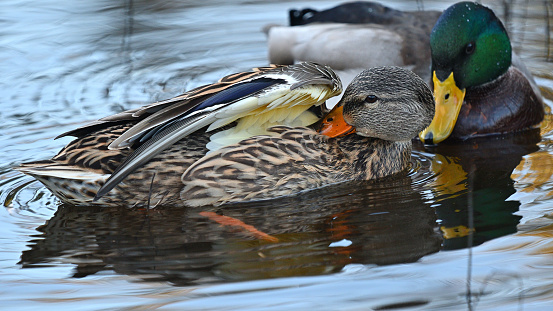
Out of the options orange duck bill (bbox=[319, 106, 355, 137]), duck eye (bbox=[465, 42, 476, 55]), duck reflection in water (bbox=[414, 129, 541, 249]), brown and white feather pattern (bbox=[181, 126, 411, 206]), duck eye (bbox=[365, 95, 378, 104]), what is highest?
duck eye (bbox=[365, 95, 378, 104])

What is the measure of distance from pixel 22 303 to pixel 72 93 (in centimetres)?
401

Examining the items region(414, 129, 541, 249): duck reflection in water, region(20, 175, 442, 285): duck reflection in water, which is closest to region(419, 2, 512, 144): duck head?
region(414, 129, 541, 249): duck reflection in water

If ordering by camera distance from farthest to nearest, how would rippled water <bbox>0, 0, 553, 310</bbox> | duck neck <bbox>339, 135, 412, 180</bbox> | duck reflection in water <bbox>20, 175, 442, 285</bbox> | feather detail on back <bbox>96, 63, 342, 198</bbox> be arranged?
duck neck <bbox>339, 135, 412, 180</bbox>, feather detail on back <bbox>96, 63, 342, 198</bbox>, duck reflection in water <bbox>20, 175, 442, 285</bbox>, rippled water <bbox>0, 0, 553, 310</bbox>

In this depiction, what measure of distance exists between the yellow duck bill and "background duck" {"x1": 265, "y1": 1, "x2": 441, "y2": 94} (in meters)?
0.77

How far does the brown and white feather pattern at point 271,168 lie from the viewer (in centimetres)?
511

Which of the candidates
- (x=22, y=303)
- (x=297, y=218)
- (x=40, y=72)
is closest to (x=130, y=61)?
(x=40, y=72)

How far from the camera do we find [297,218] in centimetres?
500

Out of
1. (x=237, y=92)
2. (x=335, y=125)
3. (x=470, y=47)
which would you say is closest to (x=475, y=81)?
(x=470, y=47)

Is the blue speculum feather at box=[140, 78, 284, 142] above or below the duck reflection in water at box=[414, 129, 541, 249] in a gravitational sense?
above

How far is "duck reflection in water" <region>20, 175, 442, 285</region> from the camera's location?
430cm

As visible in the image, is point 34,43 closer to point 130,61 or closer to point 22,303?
point 130,61

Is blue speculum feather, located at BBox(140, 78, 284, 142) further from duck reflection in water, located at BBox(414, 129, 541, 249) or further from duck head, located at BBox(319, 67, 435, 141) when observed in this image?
duck reflection in water, located at BBox(414, 129, 541, 249)

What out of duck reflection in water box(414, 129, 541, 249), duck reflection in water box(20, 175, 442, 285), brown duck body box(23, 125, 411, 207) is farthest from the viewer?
brown duck body box(23, 125, 411, 207)

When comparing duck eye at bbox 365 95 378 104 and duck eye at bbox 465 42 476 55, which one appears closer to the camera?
duck eye at bbox 365 95 378 104
